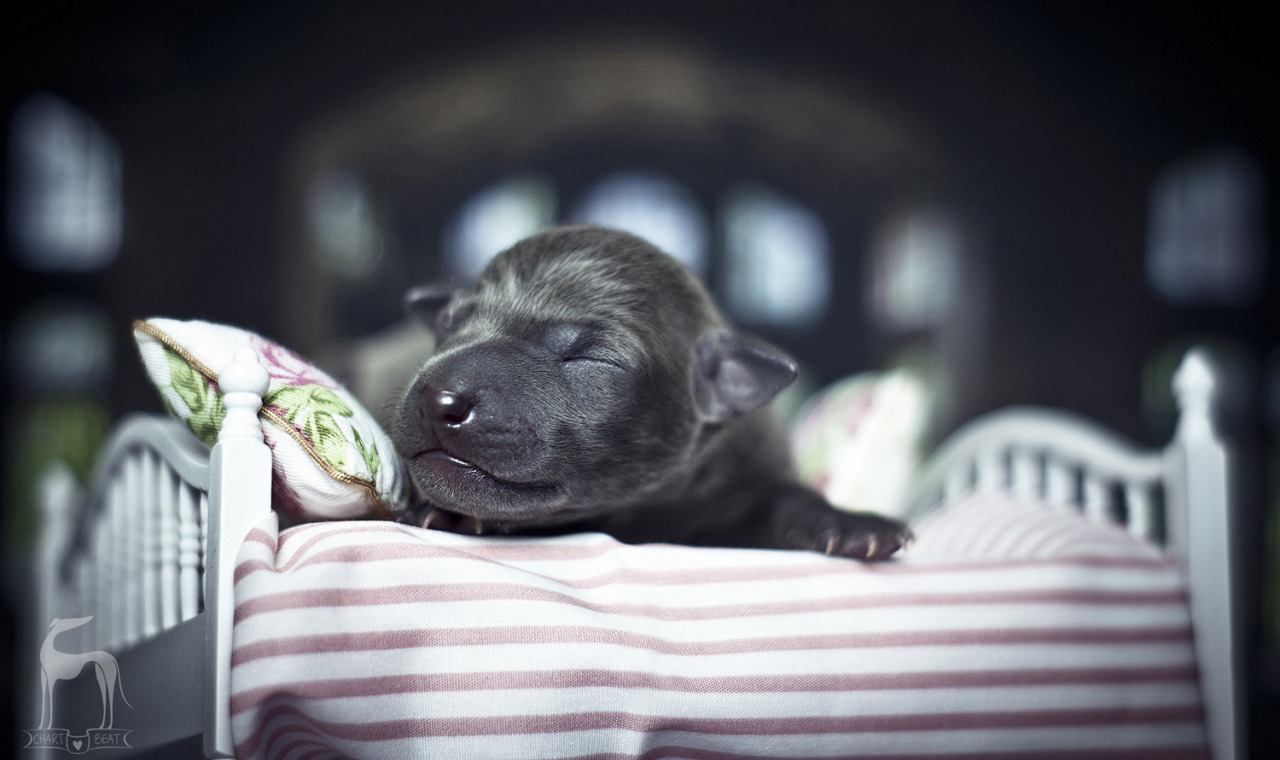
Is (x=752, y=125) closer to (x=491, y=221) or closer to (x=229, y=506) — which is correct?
(x=491, y=221)

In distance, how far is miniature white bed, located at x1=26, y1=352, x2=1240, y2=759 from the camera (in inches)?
51.3

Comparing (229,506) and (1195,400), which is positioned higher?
(1195,400)

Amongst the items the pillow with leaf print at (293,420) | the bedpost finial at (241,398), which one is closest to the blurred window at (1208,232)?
the pillow with leaf print at (293,420)

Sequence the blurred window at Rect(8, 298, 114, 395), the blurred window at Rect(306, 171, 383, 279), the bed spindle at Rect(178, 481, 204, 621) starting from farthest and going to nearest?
the blurred window at Rect(8, 298, 114, 395) < the blurred window at Rect(306, 171, 383, 279) < the bed spindle at Rect(178, 481, 204, 621)

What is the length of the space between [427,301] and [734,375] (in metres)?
0.71

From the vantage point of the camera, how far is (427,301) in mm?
2086

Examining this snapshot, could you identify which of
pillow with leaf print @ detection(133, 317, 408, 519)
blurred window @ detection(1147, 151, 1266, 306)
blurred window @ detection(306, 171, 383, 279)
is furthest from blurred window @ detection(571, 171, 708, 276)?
pillow with leaf print @ detection(133, 317, 408, 519)

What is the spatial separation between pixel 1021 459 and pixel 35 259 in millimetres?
9339

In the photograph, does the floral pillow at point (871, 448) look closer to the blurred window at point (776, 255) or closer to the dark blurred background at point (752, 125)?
the dark blurred background at point (752, 125)

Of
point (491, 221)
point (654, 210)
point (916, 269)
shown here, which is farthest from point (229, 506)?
point (654, 210)

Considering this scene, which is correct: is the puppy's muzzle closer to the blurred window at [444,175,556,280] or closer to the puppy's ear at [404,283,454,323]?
the puppy's ear at [404,283,454,323]

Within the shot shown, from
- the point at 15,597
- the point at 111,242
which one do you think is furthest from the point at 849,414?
the point at 15,597

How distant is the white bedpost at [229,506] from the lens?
132 cm

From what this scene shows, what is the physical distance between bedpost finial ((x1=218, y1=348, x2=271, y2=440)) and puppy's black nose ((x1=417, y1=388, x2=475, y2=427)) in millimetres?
250
